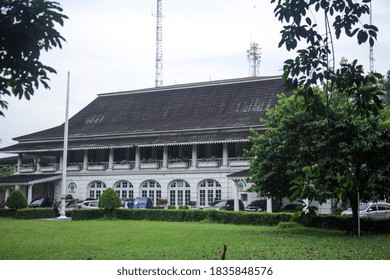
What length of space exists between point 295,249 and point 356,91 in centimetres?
557

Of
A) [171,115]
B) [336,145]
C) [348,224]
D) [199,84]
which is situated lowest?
[348,224]

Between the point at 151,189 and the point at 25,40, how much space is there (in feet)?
86.6

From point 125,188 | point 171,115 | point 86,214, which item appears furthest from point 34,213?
point 171,115

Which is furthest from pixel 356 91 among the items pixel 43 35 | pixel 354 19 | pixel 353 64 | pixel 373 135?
pixel 373 135

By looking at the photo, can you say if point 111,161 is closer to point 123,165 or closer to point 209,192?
point 123,165

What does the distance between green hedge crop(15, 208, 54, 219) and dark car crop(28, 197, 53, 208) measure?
13.8 ft

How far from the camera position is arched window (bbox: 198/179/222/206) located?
101 ft

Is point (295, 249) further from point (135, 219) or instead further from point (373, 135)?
point (135, 219)

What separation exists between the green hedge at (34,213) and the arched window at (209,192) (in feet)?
29.4

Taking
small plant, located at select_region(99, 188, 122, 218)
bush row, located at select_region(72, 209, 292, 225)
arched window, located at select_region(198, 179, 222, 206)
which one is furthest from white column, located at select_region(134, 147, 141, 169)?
bush row, located at select_region(72, 209, 292, 225)

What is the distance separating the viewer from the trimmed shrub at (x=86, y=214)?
81.3 ft

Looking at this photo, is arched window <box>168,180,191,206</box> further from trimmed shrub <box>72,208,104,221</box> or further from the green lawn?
the green lawn

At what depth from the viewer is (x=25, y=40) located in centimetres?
666

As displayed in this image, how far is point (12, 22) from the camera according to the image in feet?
21.9
